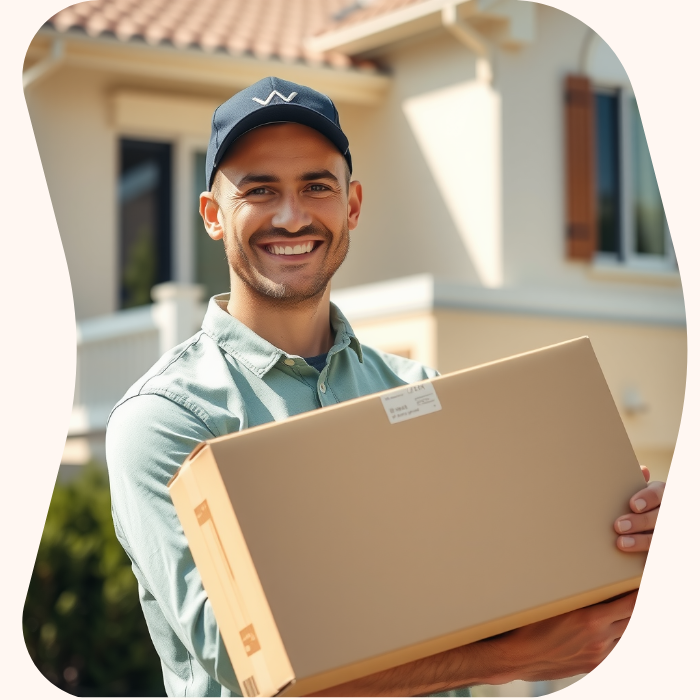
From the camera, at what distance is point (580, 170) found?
185 inches

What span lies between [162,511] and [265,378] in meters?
0.28

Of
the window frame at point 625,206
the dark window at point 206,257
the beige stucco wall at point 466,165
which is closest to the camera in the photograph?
the window frame at point 625,206

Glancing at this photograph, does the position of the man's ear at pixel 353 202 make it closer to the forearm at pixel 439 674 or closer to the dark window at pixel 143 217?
the forearm at pixel 439 674

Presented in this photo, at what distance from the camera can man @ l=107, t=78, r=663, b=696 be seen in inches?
53.0

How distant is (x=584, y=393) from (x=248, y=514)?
468 millimetres

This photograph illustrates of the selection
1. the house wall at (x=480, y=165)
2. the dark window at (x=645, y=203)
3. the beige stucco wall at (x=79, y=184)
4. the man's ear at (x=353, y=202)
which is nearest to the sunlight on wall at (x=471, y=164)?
the house wall at (x=480, y=165)

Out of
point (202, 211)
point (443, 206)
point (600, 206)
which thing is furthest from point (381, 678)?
point (600, 206)

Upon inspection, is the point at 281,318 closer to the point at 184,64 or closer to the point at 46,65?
the point at 46,65

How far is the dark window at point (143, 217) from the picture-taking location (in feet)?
16.3

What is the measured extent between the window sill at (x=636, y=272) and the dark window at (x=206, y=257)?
1525mm

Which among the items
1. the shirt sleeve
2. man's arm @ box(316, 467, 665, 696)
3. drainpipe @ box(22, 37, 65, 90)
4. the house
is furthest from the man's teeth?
the house

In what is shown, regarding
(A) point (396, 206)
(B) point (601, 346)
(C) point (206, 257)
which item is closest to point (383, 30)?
(A) point (396, 206)

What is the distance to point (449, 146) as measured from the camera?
445 cm

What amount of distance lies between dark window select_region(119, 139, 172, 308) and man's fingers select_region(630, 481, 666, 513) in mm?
3613
